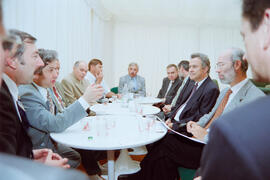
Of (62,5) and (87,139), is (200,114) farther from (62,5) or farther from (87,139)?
(62,5)

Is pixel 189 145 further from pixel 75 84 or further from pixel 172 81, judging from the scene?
pixel 172 81

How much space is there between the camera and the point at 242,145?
0.35 meters

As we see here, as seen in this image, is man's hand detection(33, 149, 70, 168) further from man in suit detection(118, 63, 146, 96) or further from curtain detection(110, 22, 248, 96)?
curtain detection(110, 22, 248, 96)

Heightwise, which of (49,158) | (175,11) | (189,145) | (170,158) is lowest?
(170,158)

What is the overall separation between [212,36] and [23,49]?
720 cm

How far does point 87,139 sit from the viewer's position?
1322mm

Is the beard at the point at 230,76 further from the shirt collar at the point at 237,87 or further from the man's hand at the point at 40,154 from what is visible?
the man's hand at the point at 40,154

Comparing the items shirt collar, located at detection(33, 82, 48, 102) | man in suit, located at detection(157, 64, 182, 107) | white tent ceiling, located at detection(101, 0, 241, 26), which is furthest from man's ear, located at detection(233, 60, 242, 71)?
white tent ceiling, located at detection(101, 0, 241, 26)

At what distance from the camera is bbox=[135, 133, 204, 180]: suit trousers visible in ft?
5.37

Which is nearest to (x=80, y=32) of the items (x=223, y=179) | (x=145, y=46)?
(x=145, y=46)

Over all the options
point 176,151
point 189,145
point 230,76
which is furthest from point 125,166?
point 230,76

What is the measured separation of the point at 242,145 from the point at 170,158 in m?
1.47

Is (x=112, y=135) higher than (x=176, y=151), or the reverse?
(x=112, y=135)

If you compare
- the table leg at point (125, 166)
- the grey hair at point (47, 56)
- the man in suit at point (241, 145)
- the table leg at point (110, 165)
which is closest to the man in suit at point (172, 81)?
the table leg at point (125, 166)
